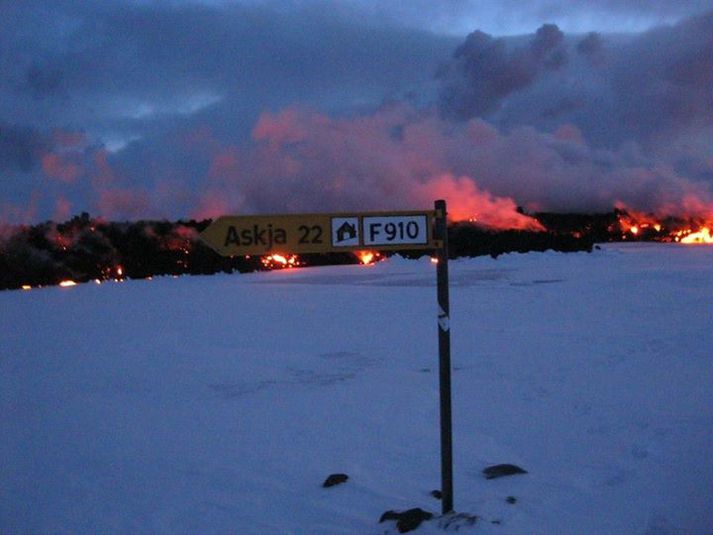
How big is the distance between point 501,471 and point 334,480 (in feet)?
4.30

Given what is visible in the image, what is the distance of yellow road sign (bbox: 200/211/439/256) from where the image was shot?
14.3 feet

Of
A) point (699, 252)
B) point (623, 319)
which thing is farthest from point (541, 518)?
point (699, 252)

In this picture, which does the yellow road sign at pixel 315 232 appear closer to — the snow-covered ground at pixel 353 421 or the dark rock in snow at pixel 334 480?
the snow-covered ground at pixel 353 421

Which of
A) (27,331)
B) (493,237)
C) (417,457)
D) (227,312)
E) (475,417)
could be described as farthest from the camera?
(493,237)

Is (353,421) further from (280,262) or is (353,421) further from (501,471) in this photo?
(280,262)

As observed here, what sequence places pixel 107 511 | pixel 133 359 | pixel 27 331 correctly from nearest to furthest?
pixel 107 511 < pixel 133 359 < pixel 27 331

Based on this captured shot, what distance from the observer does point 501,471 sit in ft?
Answer: 18.4

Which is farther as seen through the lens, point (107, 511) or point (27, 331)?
point (27, 331)

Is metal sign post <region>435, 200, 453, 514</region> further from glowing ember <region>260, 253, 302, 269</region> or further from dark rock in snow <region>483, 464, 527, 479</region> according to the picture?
glowing ember <region>260, 253, 302, 269</region>

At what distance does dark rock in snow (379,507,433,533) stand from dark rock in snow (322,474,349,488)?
82 cm

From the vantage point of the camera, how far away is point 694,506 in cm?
469

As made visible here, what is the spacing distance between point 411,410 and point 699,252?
3046 centimetres

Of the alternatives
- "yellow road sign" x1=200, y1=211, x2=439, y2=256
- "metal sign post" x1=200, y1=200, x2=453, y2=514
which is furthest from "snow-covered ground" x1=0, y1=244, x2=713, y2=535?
"yellow road sign" x1=200, y1=211, x2=439, y2=256

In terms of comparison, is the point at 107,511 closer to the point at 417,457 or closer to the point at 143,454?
the point at 143,454
